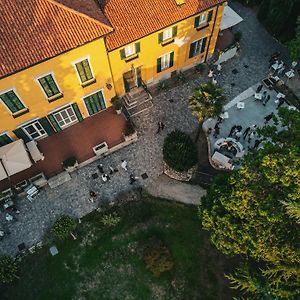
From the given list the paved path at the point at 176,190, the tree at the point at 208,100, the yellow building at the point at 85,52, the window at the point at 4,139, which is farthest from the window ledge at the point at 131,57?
the window at the point at 4,139

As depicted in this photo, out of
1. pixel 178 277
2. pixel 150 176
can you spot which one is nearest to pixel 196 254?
pixel 178 277

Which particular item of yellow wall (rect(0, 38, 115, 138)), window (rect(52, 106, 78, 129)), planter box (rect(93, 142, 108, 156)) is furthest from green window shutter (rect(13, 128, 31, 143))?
planter box (rect(93, 142, 108, 156))

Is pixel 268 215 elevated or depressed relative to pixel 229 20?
depressed

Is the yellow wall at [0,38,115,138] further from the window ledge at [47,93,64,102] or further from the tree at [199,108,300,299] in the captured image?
the tree at [199,108,300,299]

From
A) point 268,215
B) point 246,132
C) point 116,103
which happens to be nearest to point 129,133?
point 116,103

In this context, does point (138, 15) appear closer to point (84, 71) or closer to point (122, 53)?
point (122, 53)

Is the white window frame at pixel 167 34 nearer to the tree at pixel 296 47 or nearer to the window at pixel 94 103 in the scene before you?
the window at pixel 94 103
